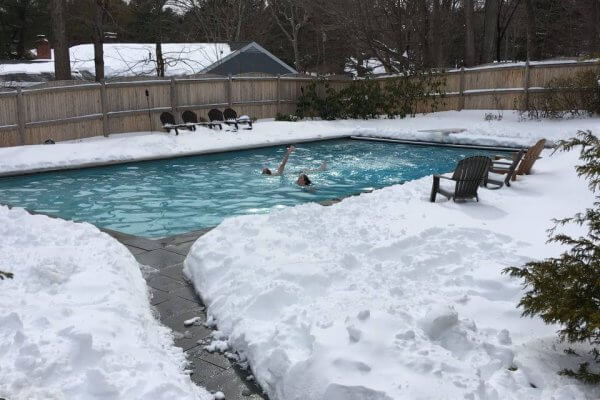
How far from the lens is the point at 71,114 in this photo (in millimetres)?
16891

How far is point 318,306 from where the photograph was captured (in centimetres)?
464

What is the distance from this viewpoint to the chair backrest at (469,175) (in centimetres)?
860

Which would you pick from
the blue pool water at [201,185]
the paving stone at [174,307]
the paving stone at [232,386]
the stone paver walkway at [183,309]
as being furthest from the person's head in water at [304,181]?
the paving stone at [232,386]

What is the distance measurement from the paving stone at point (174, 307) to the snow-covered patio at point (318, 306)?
6.5 inches

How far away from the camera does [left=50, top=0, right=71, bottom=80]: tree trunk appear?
19609 mm

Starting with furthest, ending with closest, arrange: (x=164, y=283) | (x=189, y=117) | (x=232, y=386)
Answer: (x=189, y=117), (x=164, y=283), (x=232, y=386)

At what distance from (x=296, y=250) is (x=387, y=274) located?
1.16 m

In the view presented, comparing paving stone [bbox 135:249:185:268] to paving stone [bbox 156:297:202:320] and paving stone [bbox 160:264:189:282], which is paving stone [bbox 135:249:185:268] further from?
paving stone [bbox 156:297:202:320]

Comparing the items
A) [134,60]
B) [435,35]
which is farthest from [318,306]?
[134,60]

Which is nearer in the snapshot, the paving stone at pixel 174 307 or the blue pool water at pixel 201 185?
the paving stone at pixel 174 307

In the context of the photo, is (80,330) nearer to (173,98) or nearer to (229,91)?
(173,98)

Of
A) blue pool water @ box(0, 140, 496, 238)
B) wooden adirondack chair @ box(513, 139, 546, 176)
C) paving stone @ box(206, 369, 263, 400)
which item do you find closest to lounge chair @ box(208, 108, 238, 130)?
blue pool water @ box(0, 140, 496, 238)

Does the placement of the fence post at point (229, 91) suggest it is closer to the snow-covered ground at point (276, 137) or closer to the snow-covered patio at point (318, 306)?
the snow-covered ground at point (276, 137)

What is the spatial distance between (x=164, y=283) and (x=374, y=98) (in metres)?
18.0
